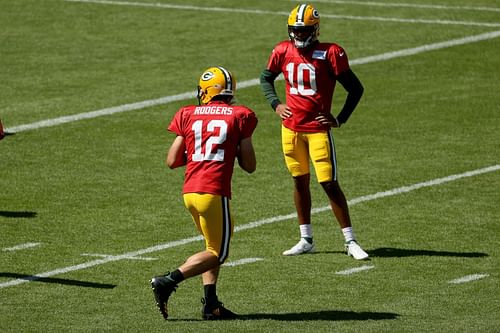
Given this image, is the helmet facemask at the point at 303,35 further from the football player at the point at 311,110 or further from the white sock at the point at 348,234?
the white sock at the point at 348,234

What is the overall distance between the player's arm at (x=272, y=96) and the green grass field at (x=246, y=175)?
1330mm

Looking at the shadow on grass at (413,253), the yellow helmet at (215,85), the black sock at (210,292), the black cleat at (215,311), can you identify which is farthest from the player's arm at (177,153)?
the shadow on grass at (413,253)

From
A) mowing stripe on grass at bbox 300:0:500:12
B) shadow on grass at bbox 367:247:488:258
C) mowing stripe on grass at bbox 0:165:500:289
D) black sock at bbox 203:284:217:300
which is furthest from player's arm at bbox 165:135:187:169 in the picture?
mowing stripe on grass at bbox 300:0:500:12

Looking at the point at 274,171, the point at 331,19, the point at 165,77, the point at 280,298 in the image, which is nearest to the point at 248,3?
the point at 331,19

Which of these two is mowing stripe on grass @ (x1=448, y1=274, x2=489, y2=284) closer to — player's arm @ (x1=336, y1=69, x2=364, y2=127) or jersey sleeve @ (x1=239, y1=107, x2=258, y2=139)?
player's arm @ (x1=336, y1=69, x2=364, y2=127)

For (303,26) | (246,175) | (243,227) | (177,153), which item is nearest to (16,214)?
(243,227)

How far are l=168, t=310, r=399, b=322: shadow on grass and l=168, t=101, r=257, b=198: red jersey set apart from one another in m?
0.97

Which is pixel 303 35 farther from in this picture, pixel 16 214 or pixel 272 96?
pixel 16 214

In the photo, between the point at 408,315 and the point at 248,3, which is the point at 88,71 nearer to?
the point at 248,3

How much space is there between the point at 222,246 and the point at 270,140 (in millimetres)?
8399

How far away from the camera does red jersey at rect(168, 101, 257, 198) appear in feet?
36.4

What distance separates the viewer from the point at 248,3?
28703mm

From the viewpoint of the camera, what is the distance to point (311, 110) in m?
13.7

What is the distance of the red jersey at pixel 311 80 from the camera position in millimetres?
13664
